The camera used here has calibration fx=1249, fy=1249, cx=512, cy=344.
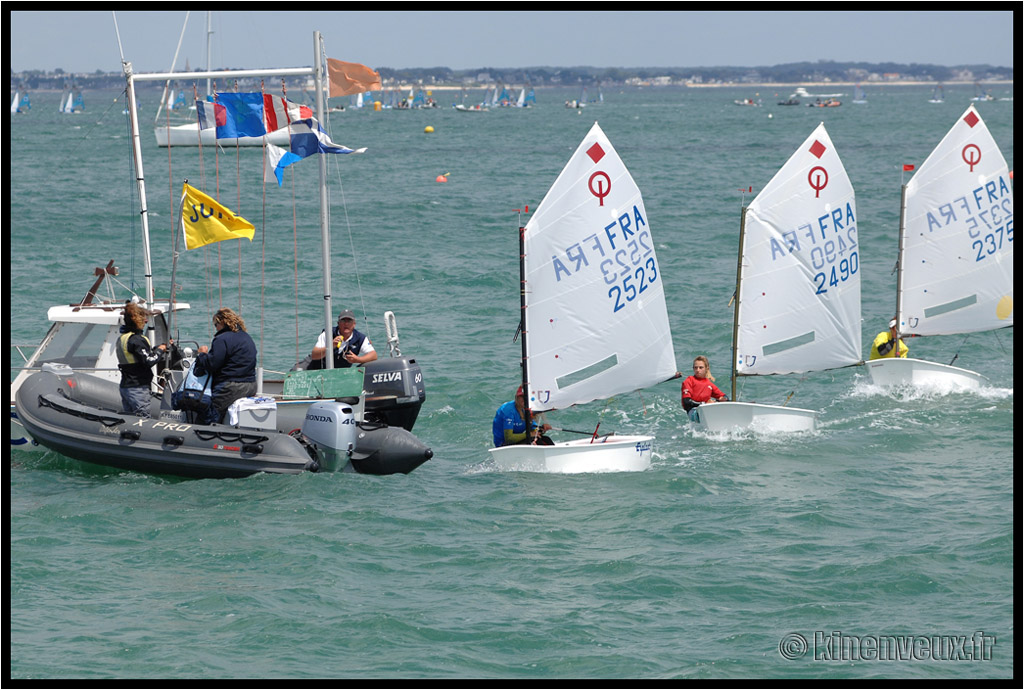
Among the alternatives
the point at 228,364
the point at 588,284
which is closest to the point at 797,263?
the point at 588,284

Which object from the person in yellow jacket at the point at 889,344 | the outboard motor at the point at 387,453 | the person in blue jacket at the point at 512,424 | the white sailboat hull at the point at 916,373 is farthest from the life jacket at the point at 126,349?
the person in yellow jacket at the point at 889,344

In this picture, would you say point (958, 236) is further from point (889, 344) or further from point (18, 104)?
point (18, 104)

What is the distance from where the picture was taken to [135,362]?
1518 cm

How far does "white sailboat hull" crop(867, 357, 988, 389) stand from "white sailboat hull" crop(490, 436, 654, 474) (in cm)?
580

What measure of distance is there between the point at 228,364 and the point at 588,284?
15.1ft

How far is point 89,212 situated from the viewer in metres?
43.6

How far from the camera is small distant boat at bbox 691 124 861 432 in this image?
18.1 m

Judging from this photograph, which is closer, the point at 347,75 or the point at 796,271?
the point at 347,75

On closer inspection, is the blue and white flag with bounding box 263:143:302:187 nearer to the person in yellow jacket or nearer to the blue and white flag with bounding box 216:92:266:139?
the blue and white flag with bounding box 216:92:266:139

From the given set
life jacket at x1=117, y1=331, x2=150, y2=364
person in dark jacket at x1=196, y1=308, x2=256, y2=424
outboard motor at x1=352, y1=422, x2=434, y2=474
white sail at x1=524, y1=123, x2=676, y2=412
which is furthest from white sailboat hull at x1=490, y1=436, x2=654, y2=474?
life jacket at x1=117, y1=331, x2=150, y2=364

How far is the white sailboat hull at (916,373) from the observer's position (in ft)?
64.1

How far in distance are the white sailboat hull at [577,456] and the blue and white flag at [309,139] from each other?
4.17 meters

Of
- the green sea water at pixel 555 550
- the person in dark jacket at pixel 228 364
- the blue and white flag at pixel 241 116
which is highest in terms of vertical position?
the blue and white flag at pixel 241 116

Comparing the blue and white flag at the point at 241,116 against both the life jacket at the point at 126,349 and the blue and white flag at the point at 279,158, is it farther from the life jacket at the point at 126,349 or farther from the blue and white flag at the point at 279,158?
the life jacket at the point at 126,349
